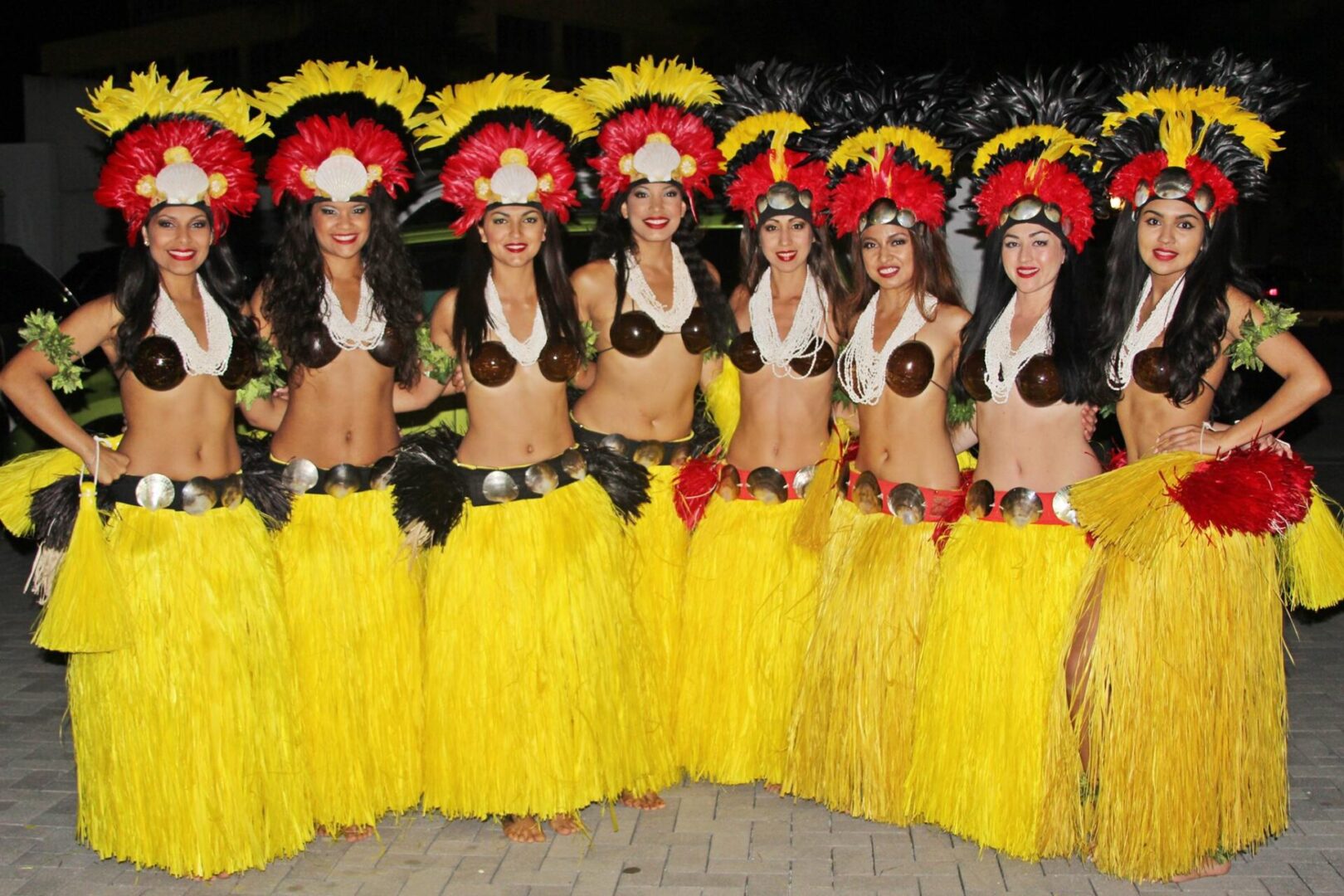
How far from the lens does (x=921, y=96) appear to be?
4.48m

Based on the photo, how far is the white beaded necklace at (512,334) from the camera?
4227 millimetres

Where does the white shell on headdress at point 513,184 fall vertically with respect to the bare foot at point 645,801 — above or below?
above

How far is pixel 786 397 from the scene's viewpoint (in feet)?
15.1

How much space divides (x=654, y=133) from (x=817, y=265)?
72cm

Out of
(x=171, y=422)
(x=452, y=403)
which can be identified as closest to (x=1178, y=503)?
(x=171, y=422)

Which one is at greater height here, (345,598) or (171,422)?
(171,422)

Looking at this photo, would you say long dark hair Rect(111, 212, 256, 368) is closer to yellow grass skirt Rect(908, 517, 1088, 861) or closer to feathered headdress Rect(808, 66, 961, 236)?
feathered headdress Rect(808, 66, 961, 236)

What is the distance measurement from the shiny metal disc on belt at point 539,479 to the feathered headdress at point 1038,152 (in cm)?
159

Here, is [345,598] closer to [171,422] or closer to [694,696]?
[171,422]

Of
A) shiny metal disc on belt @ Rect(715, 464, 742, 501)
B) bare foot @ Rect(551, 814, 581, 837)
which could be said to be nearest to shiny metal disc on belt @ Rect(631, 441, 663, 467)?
shiny metal disc on belt @ Rect(715, 464, 742, 501)

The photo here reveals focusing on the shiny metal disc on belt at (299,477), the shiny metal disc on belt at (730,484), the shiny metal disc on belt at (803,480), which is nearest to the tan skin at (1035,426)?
the shiny metal disc on belt at (803,480)

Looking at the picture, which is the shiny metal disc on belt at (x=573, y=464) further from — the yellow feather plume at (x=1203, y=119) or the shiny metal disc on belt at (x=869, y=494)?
the yellow feather plume at (x=1203, y=119)

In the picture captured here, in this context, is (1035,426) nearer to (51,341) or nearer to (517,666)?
(517,666)

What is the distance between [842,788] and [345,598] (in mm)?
1670
